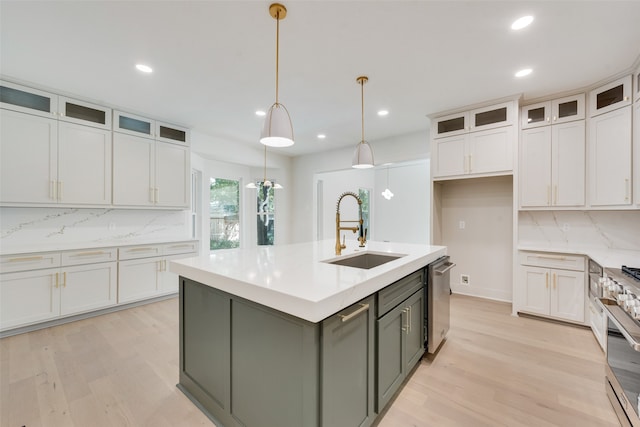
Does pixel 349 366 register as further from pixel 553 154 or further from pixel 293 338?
pixel 553 154

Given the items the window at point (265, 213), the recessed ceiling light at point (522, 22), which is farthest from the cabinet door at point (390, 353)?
the window at point (265, 213)

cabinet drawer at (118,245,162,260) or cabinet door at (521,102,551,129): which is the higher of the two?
cabinet door at (521,102,551,129)

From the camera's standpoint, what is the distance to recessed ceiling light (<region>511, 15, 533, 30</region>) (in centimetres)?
192

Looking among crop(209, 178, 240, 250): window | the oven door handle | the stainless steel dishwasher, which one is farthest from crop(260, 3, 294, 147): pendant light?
crop(209, 178, 240, 250): window

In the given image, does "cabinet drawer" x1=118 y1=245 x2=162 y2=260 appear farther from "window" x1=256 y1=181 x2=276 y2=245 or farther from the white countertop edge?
"window" x1=256 y1=181 x2=276 y2=245

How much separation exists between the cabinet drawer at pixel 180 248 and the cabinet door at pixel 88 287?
0.64 m

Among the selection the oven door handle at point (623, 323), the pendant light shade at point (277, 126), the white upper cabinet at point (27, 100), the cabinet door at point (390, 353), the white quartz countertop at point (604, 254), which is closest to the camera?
the oven door handle at point (623, 323)

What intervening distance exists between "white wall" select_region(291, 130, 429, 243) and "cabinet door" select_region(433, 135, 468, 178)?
81cm

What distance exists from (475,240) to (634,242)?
1.58 m

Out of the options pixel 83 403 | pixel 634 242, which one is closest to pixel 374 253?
pixel 83 403

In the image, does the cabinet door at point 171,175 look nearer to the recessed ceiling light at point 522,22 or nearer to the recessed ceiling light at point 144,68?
the recessed ceiling light at point 144,68

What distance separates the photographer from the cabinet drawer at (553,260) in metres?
2.96

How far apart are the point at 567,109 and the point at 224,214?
5.54 m

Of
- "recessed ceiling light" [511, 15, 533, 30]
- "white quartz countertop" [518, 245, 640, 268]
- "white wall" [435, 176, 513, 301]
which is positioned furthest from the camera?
"white wall" [435, 176, 513, 301]
